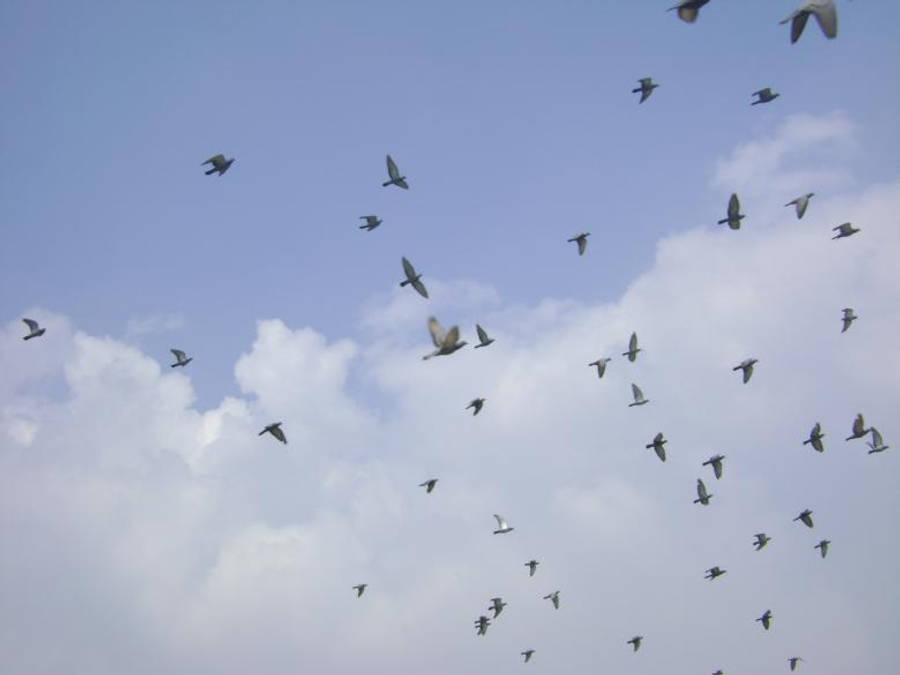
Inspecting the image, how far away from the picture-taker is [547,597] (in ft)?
217

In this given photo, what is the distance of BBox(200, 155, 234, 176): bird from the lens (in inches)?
1710

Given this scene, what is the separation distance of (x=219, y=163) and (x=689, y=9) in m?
29.7

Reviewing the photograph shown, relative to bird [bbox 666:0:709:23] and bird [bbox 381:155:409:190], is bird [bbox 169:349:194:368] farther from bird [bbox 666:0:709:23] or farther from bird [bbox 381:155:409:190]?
bird [bbox 666:0:709:23]

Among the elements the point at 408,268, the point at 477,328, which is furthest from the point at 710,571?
the point at 408,268

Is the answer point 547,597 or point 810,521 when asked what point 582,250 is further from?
point 547,597

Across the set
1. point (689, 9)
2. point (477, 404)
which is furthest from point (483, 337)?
point (689, 9)

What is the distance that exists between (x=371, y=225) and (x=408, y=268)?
476 cm

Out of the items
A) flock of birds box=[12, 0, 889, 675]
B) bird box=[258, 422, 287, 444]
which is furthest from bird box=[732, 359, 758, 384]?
bird box=[258, 422, 287, 444]

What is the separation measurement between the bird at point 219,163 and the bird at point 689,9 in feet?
95.7

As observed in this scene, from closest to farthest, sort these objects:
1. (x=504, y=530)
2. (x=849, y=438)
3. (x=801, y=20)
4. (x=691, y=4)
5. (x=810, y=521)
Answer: (x=801, y=20) < (x=691, y=4) < (x=849, y=438) < (x=810, y=521) < (x=504, y=530)

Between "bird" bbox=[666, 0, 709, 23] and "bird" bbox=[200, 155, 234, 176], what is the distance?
29159 mm

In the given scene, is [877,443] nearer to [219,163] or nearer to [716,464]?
[716,464]

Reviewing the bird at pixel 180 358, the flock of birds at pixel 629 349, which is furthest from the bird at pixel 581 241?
the bird at pixel 180 358

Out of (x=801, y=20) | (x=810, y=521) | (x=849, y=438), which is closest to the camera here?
(x=801, y=20)
